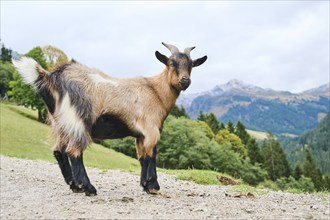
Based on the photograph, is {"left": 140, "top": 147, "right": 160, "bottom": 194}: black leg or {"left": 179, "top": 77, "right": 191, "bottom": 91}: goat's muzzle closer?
{"left": 179, "top": 77, "right": 191, "bottom": 91}: goat's muzzle

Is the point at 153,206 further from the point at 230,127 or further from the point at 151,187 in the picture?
the point at 230,127

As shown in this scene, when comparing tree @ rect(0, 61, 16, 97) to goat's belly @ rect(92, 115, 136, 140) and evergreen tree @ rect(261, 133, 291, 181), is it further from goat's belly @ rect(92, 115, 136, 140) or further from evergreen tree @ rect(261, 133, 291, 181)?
goat's belly @ rect(92, 115, 136, 140)

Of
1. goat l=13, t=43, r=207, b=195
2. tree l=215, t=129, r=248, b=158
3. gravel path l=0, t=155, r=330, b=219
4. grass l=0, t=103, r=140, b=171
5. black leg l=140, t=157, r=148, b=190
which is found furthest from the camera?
tree l=215, t=129, r=248, b=158

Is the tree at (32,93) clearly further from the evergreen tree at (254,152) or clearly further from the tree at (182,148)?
the evergreen tree at (254,152)

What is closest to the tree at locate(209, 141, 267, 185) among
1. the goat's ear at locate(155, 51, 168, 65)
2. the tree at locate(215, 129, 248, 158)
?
the tree at locate(215, 129, 248, 158)

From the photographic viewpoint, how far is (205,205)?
8.19 m

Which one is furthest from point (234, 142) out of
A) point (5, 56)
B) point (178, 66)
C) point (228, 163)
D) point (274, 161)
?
point (178, 66)

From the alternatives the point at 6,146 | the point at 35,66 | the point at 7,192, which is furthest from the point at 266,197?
the point at 6,146

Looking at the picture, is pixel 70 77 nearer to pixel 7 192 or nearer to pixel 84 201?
pixel 84 201

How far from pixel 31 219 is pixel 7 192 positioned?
462 centimetres

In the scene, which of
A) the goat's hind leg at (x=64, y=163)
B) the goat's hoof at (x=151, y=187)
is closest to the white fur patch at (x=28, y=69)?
the goat's hind leg at (x=64, y=163)

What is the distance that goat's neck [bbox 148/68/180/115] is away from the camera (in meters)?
10.3

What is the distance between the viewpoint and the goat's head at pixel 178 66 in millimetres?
9930

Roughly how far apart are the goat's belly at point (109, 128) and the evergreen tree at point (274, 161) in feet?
306
